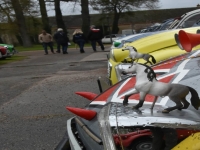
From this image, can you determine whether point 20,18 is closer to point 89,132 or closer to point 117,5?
point 117,5

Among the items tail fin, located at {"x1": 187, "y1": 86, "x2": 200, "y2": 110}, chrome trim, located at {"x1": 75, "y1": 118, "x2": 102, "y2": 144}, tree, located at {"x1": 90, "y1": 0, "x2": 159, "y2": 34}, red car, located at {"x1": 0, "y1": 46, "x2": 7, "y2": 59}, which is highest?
tail fin, located at {"x1": 187, "y1": 86, "x2": 200, "y2": 110}

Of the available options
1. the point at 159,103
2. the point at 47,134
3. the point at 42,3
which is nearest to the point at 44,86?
the point at 47,134

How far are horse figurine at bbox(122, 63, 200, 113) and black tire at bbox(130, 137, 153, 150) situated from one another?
0.63ft

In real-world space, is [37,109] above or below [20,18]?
above

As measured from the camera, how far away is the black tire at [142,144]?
209 centimetres

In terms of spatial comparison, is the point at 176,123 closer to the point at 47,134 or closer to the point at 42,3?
the point at 47,134

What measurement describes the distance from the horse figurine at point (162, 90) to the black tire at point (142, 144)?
0.63 feet

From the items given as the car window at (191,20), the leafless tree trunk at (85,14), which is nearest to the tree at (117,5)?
the leafless tree trunk at (85,14)

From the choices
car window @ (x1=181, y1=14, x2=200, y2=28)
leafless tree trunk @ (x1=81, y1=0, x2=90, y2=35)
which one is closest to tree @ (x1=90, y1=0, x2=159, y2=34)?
leafless tree trunk @ (x1=81, y1=0, x2=90, y2=35)

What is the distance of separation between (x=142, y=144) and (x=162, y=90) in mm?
359

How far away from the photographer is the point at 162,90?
1993mm

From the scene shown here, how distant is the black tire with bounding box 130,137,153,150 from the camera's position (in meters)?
2.09

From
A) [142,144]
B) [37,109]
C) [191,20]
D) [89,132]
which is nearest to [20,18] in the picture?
[191,20]

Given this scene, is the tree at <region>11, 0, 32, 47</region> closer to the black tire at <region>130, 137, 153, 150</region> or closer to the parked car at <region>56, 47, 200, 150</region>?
the parked car at <region>56, 47, 200, 150</region>
